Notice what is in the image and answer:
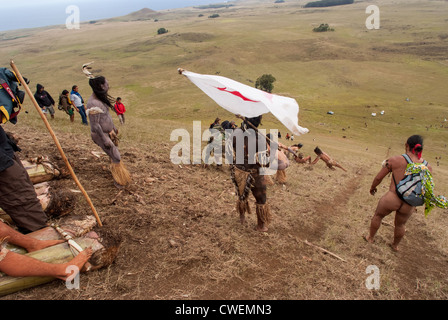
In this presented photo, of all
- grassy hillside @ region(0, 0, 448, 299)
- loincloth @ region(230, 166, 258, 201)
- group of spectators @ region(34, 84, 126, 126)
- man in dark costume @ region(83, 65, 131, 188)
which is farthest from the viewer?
group of spectators @ region(34, 84, 126, 126)

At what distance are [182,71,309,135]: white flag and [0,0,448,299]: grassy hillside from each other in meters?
2.53

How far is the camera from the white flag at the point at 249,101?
158 inches

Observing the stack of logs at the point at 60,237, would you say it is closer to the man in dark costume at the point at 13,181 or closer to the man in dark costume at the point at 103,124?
the man in dark costume at the point at 13,181

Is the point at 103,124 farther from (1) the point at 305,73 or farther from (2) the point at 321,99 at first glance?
(1) the point at 305,73

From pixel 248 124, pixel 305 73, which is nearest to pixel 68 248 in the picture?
pixel 248 124

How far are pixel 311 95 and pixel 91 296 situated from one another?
3566 centimetres

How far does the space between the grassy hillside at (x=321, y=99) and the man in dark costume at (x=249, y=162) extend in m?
0.77

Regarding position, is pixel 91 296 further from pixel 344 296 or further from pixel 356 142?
pixel 356 142

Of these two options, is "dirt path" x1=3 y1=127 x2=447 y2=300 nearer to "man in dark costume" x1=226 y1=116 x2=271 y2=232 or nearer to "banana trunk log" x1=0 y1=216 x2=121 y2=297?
"banana trunk log" x1=0 y1=216 x2=121 y2=297

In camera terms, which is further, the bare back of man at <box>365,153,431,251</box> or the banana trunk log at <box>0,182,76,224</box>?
the bare back of man at <box>365,153,431,251</box>

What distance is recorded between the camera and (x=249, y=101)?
174 inches

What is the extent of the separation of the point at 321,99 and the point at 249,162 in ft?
104

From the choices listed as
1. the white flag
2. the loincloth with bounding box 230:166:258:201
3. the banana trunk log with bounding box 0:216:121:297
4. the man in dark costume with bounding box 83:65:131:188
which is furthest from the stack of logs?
the white flag

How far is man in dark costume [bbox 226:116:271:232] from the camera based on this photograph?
508 cm
